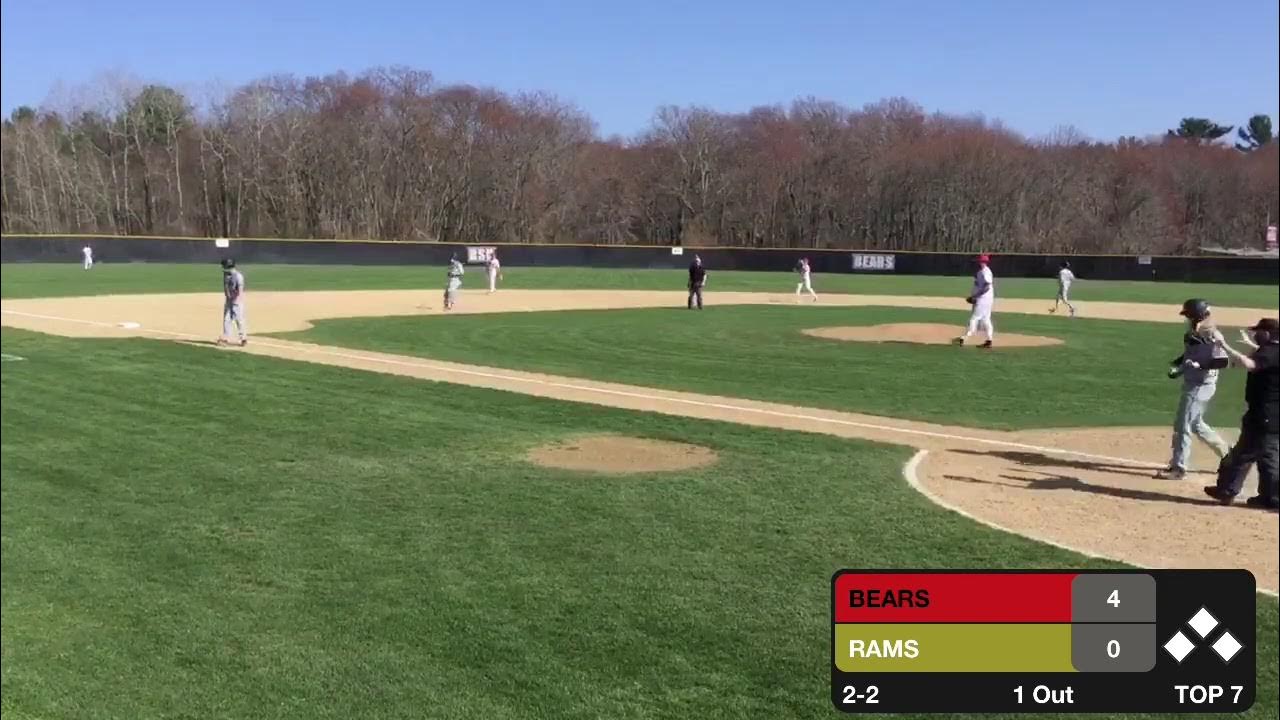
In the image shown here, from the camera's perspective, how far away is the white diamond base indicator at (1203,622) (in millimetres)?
1498

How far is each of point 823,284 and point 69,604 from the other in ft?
132

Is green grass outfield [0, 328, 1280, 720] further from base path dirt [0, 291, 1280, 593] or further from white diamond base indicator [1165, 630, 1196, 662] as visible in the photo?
white diamond base indicator [1165, 630, 1196, 662]

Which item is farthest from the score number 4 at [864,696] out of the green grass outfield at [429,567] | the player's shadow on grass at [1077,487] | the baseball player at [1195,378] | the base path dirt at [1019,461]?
the player's shadow on grass at [1077,487]

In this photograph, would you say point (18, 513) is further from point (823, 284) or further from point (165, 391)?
point (823, 284)

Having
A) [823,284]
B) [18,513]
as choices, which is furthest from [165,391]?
[823,284]

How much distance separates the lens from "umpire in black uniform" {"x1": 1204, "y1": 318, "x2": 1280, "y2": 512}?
176 inches

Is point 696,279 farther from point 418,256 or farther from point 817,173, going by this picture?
point 817,173

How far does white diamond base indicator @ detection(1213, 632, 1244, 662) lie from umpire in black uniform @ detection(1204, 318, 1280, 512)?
10.6ft

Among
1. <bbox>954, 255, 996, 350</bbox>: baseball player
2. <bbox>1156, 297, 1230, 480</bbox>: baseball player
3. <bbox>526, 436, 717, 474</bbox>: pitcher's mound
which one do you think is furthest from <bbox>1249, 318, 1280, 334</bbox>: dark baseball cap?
<bbox>954, 255, 996, 350</bbox>: baseball player

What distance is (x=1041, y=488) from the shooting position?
23.3 ft

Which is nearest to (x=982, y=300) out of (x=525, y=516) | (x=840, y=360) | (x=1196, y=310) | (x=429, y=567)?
(x=840, y=360)

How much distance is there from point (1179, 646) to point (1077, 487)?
19.5ft
